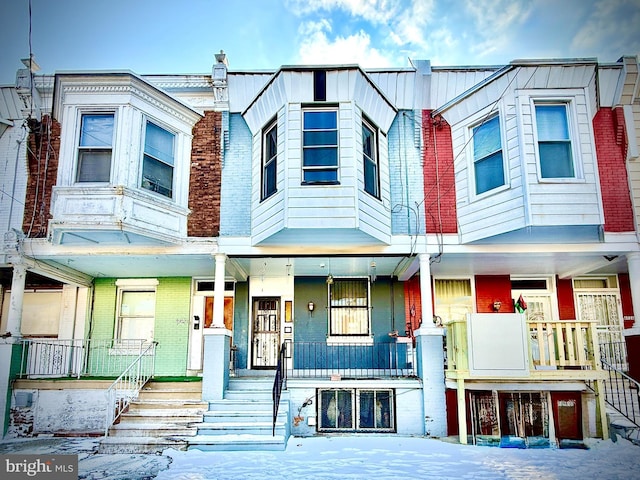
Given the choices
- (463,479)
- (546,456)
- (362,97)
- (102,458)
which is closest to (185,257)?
(102,458)

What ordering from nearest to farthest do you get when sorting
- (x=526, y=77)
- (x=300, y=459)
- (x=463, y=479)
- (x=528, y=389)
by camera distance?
(x=463, y=479) → (x=300, y=459) → (x=528, y=389) → (x=526, y=77)

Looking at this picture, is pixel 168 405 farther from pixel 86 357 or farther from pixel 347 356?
pixel 347 356

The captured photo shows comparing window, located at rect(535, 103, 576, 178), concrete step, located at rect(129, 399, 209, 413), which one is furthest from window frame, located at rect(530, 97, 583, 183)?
concrete step, located at rect(129, 399, 209, 413)

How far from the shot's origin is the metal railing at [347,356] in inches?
486

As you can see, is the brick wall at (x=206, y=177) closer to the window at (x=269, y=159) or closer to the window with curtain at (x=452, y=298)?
the window at (x=269, y=159)

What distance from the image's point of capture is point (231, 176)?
11172 millimetres

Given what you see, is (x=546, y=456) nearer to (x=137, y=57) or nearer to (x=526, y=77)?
(x=526, y=77)

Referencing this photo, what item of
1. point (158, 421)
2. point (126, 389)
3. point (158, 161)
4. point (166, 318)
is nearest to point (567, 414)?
point (158, 421)

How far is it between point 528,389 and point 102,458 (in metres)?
7.38

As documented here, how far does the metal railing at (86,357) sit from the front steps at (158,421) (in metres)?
2.36

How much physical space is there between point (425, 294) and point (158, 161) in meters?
6.20

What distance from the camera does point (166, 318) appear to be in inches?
500

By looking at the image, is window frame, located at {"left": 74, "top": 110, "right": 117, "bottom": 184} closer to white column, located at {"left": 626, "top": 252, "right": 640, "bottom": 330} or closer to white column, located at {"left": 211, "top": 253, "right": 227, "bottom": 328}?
white column, located at {"left": 211, "top": 253, "right": 227, "bottom": 328}

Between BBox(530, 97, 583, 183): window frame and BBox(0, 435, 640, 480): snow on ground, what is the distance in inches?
191
